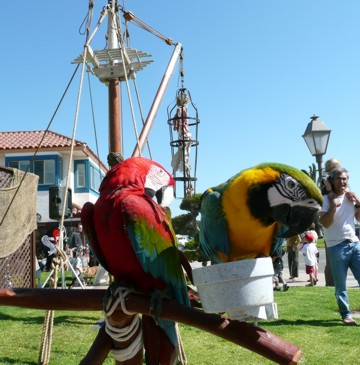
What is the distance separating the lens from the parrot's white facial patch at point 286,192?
5.16 feet

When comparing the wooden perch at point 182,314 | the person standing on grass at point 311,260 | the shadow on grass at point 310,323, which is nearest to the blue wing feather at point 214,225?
the wooden perch at point 182,314

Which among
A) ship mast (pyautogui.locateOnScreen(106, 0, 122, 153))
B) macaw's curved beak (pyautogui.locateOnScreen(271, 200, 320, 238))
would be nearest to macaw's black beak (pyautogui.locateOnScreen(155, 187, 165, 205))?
macaw's curved beak (pyautogui.locateOnScreen(271, 200, 320, 238))

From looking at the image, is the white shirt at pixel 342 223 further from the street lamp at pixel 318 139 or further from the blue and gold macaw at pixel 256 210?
the street lamp at pixel 318 139

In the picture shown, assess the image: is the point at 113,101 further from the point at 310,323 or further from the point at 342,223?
the point at 310,323

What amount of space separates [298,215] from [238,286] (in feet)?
1.44

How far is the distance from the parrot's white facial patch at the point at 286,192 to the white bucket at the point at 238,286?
1.18 ft

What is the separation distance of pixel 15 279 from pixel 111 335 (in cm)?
674

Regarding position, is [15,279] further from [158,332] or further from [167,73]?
[158,332]

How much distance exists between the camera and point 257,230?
6.21ft

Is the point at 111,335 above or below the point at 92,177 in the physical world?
below

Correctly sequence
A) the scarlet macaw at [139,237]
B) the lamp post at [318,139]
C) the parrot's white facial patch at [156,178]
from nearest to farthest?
the scarlet macaw at [139,237] → the parrot's white facial patch at [156,178] → the lamp post at [318,139]

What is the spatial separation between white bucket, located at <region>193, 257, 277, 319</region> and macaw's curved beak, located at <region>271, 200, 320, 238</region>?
35 centimetres

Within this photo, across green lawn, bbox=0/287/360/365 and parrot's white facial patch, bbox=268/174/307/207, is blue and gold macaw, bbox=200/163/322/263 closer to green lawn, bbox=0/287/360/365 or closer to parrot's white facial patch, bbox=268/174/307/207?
parrot's white facial patch, bbox=268/174/307/207

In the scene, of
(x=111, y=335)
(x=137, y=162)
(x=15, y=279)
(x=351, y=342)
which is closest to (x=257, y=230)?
(x=137, y=162)
